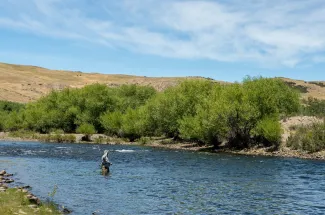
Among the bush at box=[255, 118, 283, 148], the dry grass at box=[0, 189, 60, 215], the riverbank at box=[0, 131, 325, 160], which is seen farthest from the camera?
the bush at box=[255, 118, 283, 148]

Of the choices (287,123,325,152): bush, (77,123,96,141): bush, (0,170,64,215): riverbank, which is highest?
(287,123,325,152): bush

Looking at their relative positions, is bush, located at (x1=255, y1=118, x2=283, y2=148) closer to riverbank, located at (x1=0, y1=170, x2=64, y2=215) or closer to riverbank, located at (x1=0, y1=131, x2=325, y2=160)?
riverbank, located at (x1=0, y1=131, x2=325, y2=160)

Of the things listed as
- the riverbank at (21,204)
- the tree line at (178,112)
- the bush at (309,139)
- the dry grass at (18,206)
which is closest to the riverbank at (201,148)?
the bush at (309,139)

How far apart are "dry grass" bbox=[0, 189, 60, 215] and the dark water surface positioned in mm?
2133

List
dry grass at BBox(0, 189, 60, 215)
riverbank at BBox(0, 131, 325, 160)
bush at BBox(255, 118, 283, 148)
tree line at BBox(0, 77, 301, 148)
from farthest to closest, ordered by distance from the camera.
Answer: tree line at BBox(0, 77, 301, 148) → bush at BBox(255, 118, 283, 148) → riverbank at BBox(0, 131, 325, 160) → dry grass at BBox(0, 189, 60, 215)

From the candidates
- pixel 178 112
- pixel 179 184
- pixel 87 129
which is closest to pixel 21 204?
pixel 179 184

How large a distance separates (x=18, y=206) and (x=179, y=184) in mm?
15769

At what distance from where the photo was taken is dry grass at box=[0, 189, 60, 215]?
20578 mm

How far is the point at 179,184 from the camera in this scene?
35.3 meters

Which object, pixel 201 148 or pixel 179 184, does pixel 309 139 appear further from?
pixel 179 184

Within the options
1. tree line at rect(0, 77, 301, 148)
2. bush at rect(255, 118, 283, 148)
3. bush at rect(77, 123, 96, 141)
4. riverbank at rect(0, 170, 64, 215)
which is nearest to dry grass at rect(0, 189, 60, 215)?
riverbank at rect(0, 170, 64, 215)

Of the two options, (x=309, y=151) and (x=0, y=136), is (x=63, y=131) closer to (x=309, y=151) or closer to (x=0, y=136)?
(x=0, y=136)

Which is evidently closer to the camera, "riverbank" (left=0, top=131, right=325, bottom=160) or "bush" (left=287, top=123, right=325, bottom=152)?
"riverbank" (left=0, top=131, right=325, bottom=160)

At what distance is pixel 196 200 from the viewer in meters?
28.5
